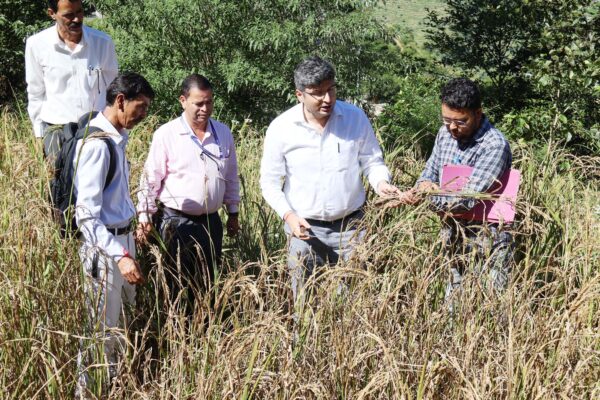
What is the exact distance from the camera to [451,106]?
386cm

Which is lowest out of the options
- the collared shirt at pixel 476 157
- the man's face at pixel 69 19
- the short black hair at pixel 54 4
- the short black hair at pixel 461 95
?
the collared shirt at pixel 476 157

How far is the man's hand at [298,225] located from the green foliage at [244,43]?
12.0 ft

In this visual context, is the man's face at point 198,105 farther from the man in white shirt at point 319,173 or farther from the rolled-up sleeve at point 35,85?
the rolled-up sleeve at point 35,85

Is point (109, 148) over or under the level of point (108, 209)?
over

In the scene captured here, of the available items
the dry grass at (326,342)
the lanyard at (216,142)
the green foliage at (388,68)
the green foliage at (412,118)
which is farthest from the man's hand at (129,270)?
the green foliage at (412,118)

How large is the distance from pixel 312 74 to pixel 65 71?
1.67 meters

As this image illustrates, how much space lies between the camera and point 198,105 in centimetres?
409

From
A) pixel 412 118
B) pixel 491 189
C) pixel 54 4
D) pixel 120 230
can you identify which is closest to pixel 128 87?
pixel 120 230

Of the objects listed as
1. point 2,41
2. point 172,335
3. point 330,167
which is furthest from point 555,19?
point 2,41

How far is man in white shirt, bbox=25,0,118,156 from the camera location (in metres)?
4.75

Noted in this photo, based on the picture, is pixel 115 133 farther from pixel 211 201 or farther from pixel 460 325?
pixel 460 325

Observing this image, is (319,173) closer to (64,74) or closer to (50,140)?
(50,140)

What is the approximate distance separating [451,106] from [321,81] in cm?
61

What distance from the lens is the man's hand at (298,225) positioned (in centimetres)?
391
